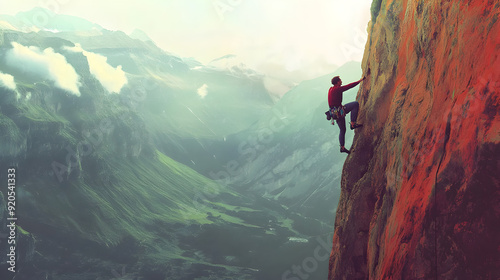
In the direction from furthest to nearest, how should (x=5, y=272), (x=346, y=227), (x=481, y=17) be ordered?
(x=5, y=272) → (x=346, y=227) → (x=481, y=17)

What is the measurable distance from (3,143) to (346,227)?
228615 mm

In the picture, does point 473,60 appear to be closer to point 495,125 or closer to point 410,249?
point 495,125

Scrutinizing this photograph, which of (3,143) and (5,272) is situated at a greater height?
(3,143)

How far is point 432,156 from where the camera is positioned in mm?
12000

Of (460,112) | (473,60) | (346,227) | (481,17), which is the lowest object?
(346,227)

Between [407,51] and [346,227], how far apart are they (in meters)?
10.4

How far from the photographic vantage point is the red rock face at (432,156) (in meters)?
9.08

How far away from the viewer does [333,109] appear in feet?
62.2

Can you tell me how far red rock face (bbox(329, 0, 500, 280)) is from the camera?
9.08 m

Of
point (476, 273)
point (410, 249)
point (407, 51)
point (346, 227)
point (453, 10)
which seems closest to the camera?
point (476, 273)

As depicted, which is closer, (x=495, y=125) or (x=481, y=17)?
(x=495, y=125)

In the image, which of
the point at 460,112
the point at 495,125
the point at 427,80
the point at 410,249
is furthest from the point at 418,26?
the point at 410,249

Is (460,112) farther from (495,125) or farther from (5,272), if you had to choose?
(5,272)

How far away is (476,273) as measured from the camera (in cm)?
873
